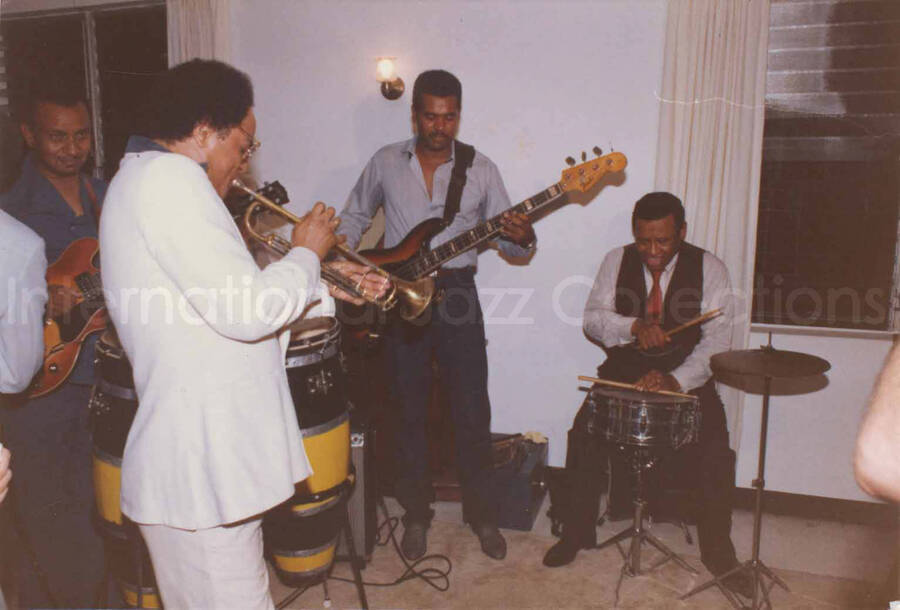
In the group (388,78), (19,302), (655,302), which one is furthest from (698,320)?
(19,302)

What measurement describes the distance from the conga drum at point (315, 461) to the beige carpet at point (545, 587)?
23.7 inches

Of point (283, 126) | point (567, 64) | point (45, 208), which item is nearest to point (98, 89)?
point (283, 126)

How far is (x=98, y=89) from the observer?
521 cm

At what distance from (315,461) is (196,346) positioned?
3.28 ft

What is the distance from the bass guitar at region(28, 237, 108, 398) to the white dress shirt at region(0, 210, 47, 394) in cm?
69

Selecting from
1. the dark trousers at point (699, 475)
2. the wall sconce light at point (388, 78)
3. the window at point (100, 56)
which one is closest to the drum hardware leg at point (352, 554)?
the dark trousers at point (699, 475)

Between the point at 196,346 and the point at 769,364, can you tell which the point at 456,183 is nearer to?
the point at 769,364

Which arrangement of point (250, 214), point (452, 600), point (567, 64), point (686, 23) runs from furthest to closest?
point (567, 64) < point (686, 23) < point (452, 600) < point (250, 214)

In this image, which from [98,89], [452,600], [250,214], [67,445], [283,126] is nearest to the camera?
[250,214]

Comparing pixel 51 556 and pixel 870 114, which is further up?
pixel 870 114

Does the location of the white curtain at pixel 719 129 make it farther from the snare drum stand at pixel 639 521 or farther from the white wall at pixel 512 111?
the snare drum stand at pixel 639 521

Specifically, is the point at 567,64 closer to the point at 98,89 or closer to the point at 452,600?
the point at 452,600

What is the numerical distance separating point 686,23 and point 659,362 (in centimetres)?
190

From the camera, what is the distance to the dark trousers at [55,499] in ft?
8.71
